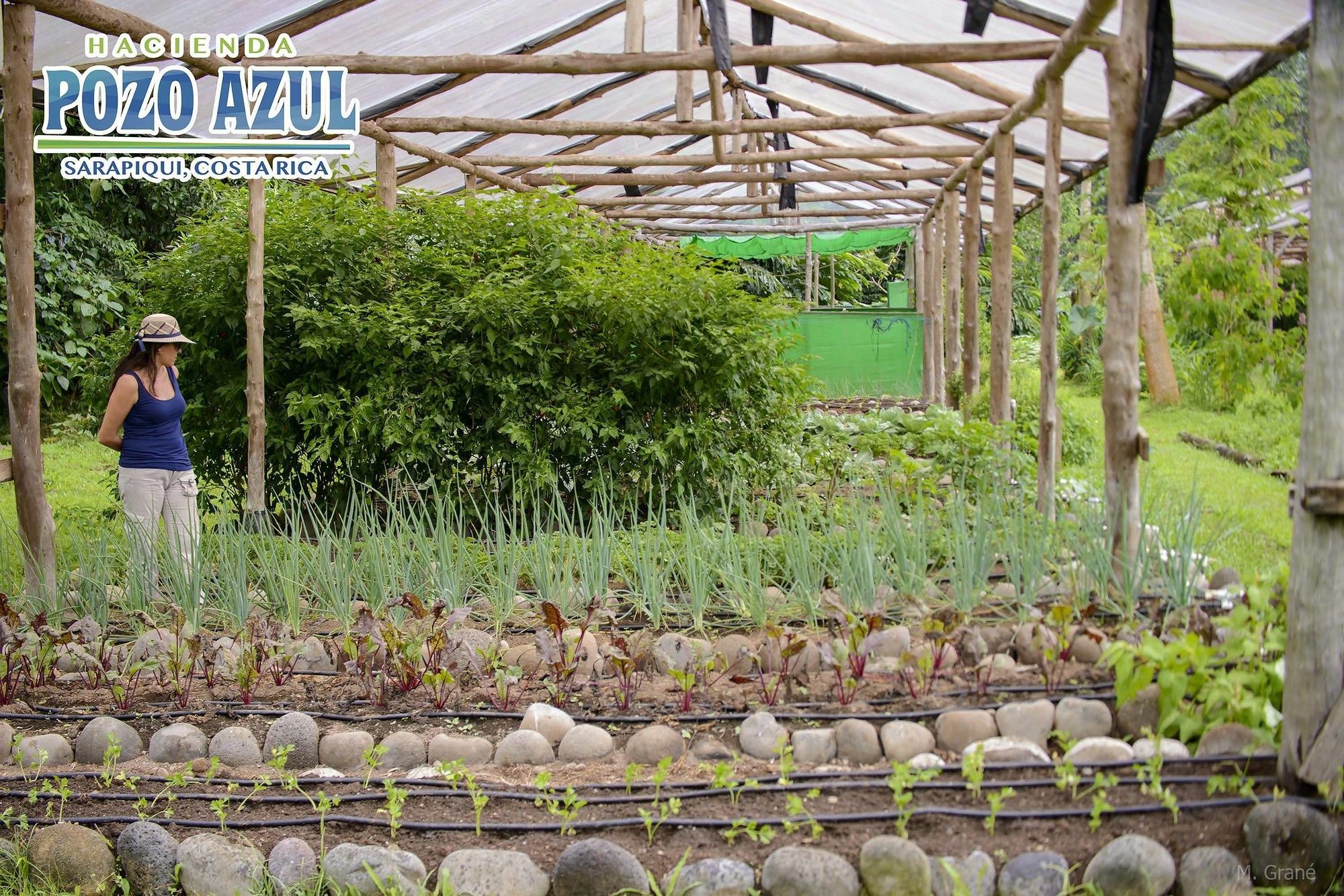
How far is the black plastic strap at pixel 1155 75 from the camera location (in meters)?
3.71

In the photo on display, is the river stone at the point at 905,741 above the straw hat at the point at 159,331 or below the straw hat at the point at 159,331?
below

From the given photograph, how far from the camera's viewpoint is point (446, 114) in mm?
8117

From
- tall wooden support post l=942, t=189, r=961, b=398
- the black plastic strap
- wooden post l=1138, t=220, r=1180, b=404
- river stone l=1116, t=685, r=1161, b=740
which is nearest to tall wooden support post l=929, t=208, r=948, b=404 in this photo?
tall wooden support post l=942, t=189, r=961, b=398

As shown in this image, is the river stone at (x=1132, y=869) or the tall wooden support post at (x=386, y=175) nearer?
the river stone at (x=1132, y=869)

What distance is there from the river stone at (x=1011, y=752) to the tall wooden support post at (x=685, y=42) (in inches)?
197

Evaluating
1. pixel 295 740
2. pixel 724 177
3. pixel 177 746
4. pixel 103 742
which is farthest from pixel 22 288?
→ pixel 724 177

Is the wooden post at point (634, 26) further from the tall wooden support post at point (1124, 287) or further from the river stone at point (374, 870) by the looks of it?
the river stone at point (374, 870)

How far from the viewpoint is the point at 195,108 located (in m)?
6.14

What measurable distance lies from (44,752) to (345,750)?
775 millimetres

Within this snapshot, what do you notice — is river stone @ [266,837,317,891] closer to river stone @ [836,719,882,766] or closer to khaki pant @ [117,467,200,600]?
river stone @ [836,719,882,766]

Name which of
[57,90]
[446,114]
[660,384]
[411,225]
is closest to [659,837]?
[660,384]

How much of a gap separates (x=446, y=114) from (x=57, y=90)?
3.00m

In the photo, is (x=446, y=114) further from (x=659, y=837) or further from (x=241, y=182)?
(x=659, y=837)

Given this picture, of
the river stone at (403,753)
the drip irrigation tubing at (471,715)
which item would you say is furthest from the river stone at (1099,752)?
the river stone at (403,753)
